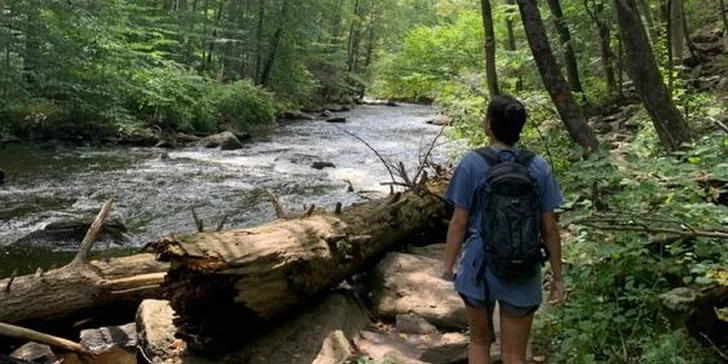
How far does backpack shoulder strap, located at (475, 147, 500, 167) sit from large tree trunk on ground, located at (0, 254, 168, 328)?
3.34m

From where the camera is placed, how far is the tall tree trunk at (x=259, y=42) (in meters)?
30.8

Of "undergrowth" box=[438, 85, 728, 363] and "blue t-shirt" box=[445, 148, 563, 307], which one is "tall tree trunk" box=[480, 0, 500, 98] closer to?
"undergrowth" box=[438, 85, 728, 363]

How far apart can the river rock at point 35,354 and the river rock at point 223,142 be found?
42.9 feet

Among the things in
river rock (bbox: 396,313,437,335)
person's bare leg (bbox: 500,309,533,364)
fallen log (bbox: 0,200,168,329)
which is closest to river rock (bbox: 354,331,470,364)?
river rock (bbox: 396,313,437,335)

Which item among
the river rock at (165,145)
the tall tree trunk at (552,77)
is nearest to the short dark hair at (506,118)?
the tall tree trunk at (552,77)

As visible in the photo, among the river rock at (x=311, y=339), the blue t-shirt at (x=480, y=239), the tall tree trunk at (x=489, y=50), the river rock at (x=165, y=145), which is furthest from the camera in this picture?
the river rock at (x=165, y=145)

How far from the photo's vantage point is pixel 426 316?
5598mm

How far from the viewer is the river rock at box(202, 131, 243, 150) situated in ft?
59.8

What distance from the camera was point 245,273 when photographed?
445 cm

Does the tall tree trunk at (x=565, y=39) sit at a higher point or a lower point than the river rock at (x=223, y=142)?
higher

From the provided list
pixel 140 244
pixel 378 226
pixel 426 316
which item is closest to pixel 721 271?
pixel 426 316

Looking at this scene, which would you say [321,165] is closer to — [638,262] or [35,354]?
[35,354]

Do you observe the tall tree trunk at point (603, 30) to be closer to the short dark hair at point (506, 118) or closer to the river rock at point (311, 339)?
the river rock at point (311, 339)

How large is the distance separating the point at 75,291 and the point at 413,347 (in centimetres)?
272
